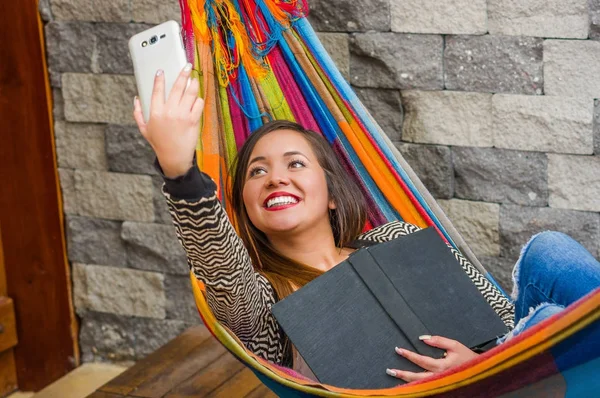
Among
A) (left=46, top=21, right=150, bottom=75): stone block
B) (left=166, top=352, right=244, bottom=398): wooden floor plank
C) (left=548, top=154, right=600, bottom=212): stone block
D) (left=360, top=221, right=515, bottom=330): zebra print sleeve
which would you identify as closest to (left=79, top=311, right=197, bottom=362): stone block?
(left=166, top=352, right=244, bottom=398): wooden floor plank

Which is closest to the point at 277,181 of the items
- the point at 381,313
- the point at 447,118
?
the point at 381,313

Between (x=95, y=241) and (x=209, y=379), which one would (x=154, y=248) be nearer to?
(x=95, y=241)

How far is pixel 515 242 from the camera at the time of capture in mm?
2646

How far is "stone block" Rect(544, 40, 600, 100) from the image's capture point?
2.47 meters

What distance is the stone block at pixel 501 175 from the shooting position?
8.48ft

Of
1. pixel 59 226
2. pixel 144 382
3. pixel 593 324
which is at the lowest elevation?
pixel 144 382

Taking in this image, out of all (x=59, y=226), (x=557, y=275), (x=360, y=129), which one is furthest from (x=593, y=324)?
(x=59, y=226)

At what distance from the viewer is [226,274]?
5.25ft

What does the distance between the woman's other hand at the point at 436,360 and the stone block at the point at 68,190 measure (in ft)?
5.57

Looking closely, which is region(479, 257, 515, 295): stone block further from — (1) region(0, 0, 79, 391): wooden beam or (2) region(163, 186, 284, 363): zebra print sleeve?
(1) region(0, 0, 79, 391): wooden beam

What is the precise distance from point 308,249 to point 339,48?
93cm

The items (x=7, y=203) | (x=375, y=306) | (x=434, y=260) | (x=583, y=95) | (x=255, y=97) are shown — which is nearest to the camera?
(x=375, y=306)

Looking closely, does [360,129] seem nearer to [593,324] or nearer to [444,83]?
[444,83]

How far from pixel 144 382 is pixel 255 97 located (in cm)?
88
